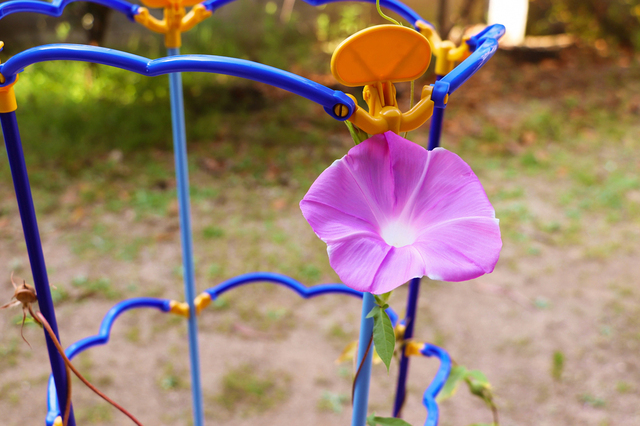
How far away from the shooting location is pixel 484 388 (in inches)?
32.7

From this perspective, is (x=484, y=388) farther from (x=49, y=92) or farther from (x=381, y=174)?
(x=49, y=92)

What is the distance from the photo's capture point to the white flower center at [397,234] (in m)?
0.41

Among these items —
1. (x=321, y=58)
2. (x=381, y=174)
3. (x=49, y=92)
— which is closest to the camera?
(x=381, y=174)

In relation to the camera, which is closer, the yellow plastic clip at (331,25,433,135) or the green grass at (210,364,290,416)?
the yellow plastic clip at (331,25,433,135)

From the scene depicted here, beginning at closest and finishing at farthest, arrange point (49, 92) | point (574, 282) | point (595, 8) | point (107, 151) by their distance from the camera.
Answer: point (574, 282) < point (107, 151) < point (49, 92) < point (595, 8)

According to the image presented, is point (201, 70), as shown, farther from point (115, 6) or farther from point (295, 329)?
point (295, 329)

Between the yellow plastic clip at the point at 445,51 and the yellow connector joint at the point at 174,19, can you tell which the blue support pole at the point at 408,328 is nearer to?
the yellow plastic clip at the point at 445,51

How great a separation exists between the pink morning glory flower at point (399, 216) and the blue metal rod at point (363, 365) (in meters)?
0.09

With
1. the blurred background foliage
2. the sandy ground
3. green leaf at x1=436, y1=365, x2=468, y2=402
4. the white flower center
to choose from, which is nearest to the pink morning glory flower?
the white flower center

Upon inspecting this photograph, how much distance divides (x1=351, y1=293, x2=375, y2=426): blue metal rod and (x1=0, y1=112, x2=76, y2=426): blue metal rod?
27cm

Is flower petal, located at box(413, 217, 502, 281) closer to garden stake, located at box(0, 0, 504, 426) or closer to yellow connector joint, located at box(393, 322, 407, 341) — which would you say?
garden stake, located at box(0, 0, 504, 426)

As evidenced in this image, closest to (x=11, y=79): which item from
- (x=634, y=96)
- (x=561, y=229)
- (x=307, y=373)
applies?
(x=307, y=373)

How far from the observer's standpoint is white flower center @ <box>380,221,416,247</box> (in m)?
0.41

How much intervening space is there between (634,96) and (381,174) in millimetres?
3159
